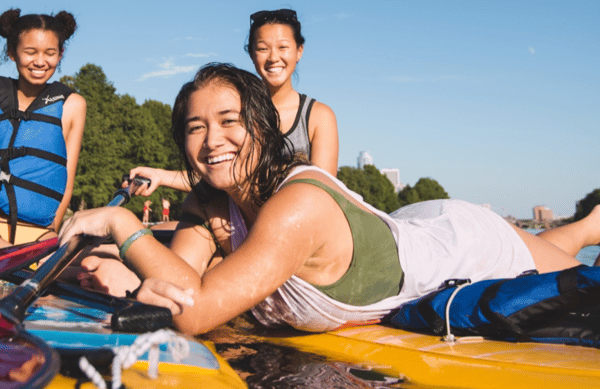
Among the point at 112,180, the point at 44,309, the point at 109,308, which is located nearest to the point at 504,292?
the point at 109,308

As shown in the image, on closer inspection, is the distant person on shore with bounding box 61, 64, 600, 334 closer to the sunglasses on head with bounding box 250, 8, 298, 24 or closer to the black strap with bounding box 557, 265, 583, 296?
the black strap with bounding box 557, 265, 583, 296

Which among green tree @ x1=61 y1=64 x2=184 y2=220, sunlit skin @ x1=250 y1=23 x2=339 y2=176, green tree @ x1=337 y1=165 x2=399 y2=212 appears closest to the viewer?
sunlit skin @ x1=250 y1=23 x2=339 y2=176

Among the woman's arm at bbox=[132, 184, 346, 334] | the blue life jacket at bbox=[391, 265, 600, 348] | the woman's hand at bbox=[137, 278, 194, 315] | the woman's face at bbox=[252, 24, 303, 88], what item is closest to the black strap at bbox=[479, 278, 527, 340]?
the blue life jacket at bbox=[391, 265, 600, 348]

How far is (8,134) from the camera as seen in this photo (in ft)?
14.1

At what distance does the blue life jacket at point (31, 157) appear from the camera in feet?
13.9

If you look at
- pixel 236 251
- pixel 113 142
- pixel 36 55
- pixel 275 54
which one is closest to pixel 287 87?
pixel 275 54

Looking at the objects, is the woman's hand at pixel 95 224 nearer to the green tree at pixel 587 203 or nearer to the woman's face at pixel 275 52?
the woman's face at pixel 275 52

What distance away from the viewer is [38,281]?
1.96 meters

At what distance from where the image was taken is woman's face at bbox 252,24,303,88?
4.11 meters

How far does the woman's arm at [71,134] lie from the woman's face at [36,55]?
34 cm

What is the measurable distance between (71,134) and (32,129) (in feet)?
1.34

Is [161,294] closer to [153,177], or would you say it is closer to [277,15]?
[153,177]

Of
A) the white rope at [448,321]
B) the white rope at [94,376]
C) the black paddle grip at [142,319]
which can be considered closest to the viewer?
the white rope at [94,376]

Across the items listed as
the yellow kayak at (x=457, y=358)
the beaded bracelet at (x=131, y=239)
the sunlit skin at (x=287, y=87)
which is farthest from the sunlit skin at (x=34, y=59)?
the yellow kayak at (x=457, y=358)
